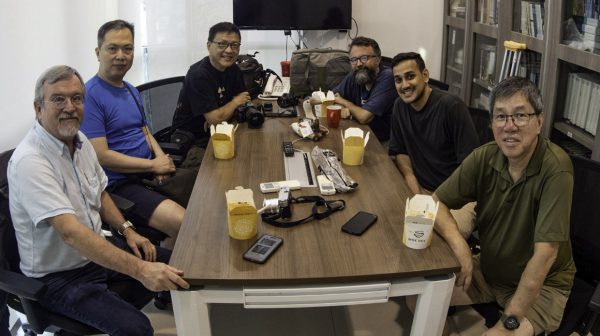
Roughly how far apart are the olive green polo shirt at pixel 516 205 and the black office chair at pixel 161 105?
1.72 meters

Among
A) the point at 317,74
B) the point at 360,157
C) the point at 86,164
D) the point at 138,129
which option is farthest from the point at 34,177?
the point at 317,74

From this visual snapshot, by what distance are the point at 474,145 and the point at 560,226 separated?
80 centimetres

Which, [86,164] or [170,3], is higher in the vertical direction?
[170,3]

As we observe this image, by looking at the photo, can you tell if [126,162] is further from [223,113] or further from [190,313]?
[190,313]

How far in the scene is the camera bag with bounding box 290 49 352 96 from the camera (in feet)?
12.3

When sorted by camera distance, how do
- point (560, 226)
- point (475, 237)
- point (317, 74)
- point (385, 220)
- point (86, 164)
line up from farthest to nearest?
point (317, 74)
point (475, 237)
point (86, 164)
point (385, 220)
point (560, 226)

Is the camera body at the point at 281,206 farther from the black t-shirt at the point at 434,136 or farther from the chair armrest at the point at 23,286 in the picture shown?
the black t-shirt at the point at 434,136

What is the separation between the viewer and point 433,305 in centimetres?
154

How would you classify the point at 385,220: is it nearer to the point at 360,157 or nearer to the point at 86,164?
the point at 360,157

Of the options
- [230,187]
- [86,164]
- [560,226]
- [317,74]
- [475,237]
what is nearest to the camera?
[560,226]

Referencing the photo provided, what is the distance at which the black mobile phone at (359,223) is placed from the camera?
5.48 feet

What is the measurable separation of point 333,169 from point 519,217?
0.76m

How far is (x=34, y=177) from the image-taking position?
1.61m

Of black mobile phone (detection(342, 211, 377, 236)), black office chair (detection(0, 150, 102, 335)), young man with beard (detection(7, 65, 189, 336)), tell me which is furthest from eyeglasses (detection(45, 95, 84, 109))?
black mobile phone (detection(342, 211, 377, 236))
